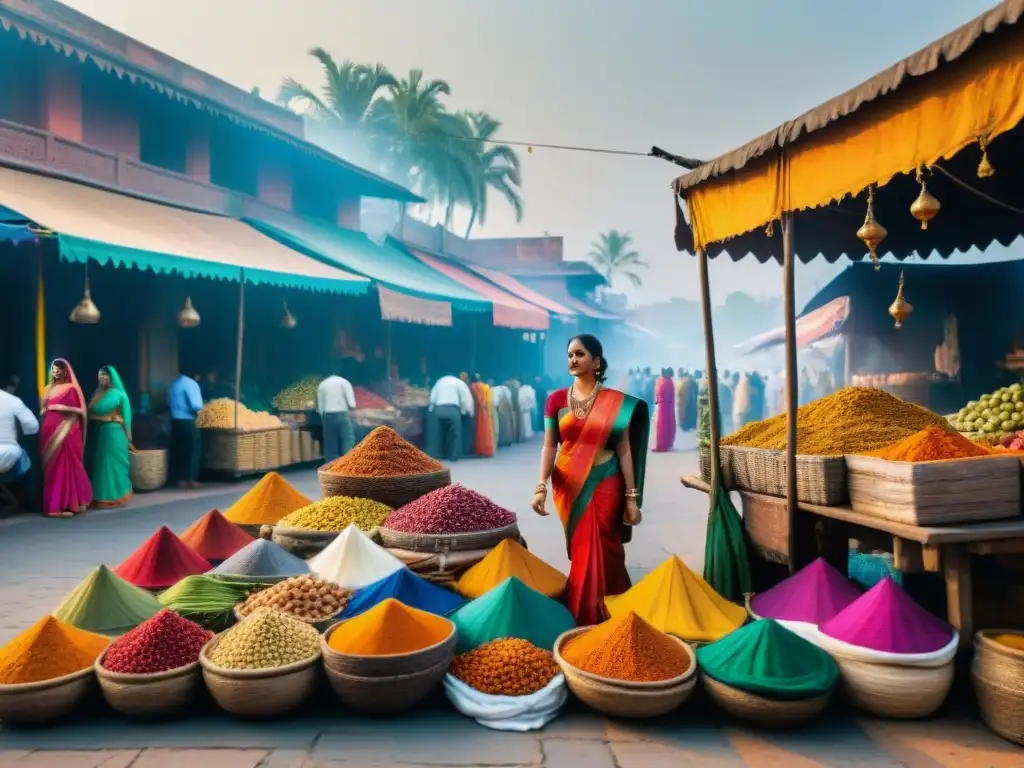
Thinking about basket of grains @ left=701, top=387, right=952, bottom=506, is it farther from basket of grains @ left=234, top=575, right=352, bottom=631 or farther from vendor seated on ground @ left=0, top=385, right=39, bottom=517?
vendor seated on ground @ left=0, top=385, right=39, bottom=517

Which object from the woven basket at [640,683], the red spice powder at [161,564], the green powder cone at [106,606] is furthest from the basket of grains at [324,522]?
the woven basket at [640,683]

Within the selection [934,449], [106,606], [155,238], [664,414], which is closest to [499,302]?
[664,414]

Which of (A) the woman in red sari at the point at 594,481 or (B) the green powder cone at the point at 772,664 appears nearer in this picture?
(B) the green powder cone at the point at 772,664

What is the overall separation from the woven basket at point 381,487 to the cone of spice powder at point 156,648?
187 cm

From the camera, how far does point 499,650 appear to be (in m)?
3.38

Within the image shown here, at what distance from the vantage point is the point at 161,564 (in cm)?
445

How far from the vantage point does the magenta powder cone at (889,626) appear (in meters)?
3.09

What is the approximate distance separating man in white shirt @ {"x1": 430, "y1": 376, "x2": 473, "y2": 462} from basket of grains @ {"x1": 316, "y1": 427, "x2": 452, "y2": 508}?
8.20m

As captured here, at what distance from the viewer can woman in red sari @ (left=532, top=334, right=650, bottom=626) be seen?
414 cm

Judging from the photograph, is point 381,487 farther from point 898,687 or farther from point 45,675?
point 898,687

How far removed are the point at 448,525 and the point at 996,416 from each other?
12.6 feet

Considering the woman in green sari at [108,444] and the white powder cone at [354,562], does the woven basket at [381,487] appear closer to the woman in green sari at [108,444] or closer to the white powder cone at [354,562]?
the white powder cone at [354,562]

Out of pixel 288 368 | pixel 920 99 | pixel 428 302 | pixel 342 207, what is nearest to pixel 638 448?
pixel 920 99

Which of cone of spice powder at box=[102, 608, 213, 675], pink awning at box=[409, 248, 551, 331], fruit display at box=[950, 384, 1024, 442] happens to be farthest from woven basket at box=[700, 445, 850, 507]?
pink awning at box=[409, 248, 551, 331]
